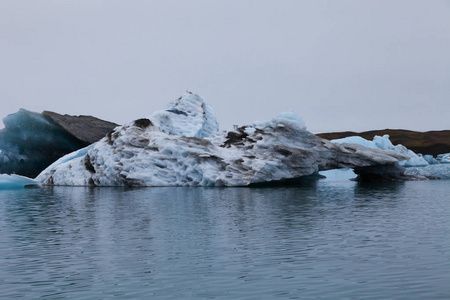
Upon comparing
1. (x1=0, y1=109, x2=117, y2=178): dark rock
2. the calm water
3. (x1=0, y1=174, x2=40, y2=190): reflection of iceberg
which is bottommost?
the calm water

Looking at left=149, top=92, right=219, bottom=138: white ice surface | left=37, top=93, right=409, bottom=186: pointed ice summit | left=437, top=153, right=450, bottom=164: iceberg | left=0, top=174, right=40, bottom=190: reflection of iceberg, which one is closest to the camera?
left=37, top=93, right=409, bottom=186: pointed ice summit

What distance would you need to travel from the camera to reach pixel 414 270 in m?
14.0

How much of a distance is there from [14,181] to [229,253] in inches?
1881

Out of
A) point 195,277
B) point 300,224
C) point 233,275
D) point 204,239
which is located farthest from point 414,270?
point 300,224

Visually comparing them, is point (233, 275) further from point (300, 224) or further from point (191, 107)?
point (191, 107)

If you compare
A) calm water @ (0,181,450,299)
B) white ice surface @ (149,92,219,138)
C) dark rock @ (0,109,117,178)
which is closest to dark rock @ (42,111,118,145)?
dark rock @ (0,109,117,178)

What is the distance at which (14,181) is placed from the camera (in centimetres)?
5981

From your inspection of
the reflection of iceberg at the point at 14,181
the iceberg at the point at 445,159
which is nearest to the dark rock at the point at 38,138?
the reflection of iceberg at the point at 14,181

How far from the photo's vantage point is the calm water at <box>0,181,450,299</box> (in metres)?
12.6

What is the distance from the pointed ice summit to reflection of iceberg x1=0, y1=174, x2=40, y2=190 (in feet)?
19.1

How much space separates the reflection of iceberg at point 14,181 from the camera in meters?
59.1

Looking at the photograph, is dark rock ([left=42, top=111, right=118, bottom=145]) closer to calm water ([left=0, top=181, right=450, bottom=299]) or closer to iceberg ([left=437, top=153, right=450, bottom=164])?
calm water ([left=0, top=181, right=450, bottom=299])

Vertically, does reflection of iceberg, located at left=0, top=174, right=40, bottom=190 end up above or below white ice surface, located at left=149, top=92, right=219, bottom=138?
below

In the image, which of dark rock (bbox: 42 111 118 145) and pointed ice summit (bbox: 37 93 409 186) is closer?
pointed ice summit (bbox: 37 93 409 186)
